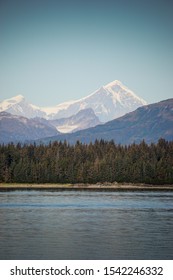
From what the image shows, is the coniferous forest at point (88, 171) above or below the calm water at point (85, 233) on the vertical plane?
above

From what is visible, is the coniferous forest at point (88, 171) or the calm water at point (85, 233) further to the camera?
the coniferous forest at point (88, 171)

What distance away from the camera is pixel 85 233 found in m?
57.4

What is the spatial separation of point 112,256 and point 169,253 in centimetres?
487

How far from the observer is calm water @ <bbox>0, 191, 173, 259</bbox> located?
4512cm

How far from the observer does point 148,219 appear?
73.1 meters

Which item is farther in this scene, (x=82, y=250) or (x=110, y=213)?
(x=110, y=213)

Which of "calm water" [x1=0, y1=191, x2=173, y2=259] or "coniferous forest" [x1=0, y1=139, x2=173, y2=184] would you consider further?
"coniferous forest" [x1=0, y1=139, x2=173, y2=184]

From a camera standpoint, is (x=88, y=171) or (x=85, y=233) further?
(x=88, y=171)

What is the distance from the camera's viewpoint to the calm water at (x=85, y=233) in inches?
1777

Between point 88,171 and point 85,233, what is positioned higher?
point 88,171
